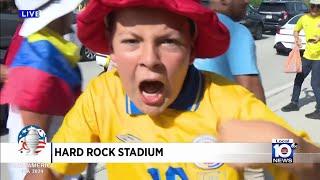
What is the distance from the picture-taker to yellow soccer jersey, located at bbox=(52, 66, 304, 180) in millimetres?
1191

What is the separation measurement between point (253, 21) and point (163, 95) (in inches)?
21.9

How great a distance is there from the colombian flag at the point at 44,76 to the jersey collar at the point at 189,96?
0.26 meters

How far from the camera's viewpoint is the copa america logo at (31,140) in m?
1.43

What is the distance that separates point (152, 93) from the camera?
117 centimetres

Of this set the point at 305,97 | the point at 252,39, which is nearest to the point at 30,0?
the point at 252,39

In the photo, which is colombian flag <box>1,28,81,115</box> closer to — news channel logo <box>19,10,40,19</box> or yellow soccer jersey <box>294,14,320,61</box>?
news channel logo <box>19,10,40,19</box>

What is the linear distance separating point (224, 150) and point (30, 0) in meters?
0.66

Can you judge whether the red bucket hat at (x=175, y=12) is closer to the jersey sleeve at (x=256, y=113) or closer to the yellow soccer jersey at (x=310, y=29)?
the jersey sleeve at (x=256, y=113)

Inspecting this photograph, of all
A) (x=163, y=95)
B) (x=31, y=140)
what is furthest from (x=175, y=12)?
(x=31, y=140)

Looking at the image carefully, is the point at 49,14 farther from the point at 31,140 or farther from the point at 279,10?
the point at 279,10

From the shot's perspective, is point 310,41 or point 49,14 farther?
point 310,41

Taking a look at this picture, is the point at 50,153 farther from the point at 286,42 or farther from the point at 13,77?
the point at 286,42

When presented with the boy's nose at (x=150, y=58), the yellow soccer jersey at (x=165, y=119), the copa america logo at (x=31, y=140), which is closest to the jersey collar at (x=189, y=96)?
the yellow soccer jersey at (x=165, y=119)

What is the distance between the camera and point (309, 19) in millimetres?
1630
